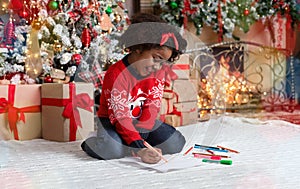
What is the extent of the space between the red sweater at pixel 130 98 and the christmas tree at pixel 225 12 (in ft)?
4.52

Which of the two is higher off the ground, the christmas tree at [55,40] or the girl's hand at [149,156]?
the christmas tree at [55,40]

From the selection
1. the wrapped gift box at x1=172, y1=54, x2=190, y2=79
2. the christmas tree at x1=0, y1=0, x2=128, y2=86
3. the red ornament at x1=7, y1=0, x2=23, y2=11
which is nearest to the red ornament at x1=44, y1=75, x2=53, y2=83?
the christmas tree at x1=0, y1=0, x2=128, y2=86

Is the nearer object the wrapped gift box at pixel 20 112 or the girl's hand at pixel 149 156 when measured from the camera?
the girl's hand at pixel 149 156

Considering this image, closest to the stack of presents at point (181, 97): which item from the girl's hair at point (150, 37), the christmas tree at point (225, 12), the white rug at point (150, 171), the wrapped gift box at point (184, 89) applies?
the wrapped gift box at point (184, 89)

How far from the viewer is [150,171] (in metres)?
1.07

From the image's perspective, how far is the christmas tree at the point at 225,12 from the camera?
2615 millimetres

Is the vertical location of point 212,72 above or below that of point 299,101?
above

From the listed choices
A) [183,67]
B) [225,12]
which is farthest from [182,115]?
[225,12]

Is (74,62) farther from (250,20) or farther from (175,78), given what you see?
(250,20)

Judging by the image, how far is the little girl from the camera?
1168 mm

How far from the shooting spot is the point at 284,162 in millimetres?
1166

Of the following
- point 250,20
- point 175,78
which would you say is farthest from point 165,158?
point 250,20

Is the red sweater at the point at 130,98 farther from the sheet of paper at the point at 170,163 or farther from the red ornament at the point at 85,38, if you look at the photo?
the red ornament at the point at 85,38

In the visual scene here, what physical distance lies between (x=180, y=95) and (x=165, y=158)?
2.18 ft
